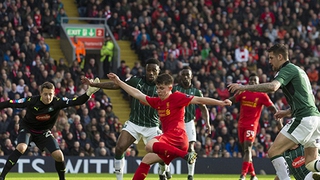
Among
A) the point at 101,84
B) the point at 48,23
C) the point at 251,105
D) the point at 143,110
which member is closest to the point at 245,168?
the point at 251,105

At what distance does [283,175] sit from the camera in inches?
514

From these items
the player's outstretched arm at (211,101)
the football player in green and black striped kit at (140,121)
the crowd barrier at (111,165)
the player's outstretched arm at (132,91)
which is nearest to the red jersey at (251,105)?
the football player in green and black striped kit at (140,121)

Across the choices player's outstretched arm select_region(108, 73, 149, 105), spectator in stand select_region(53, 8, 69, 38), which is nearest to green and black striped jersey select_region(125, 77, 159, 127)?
player's outstretched arm select_region(108, 73, 149, 105)

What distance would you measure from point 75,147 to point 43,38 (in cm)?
557

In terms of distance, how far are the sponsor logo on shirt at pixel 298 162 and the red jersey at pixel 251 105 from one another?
5699 mm

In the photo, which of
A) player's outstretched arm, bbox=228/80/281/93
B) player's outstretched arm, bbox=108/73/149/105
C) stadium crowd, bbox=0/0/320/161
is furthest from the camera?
stadium crowd, bbox=0/0/320/161

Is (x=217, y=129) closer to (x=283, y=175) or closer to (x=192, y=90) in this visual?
(x=192, y=90)

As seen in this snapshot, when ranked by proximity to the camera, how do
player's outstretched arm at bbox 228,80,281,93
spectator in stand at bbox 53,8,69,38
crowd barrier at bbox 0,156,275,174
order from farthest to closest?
spectator in stand at bbox 53,8,69,38, crowd barrier at bbox 0,156,275,174, player's outstretched arm at bbox 228,80,281,93

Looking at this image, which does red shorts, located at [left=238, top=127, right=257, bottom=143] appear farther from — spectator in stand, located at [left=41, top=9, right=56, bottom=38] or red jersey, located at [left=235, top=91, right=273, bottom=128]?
spectator in stand, located at [left=41, top=9, right=56, bottom=38]

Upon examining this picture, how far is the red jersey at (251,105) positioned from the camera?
19.4 meters

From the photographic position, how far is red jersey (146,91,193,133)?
42.8 ft

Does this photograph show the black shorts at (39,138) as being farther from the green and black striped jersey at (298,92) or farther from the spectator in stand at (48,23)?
the spectator in stand at (48,23)

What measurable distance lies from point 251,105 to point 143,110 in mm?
4424

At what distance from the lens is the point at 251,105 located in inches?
770
